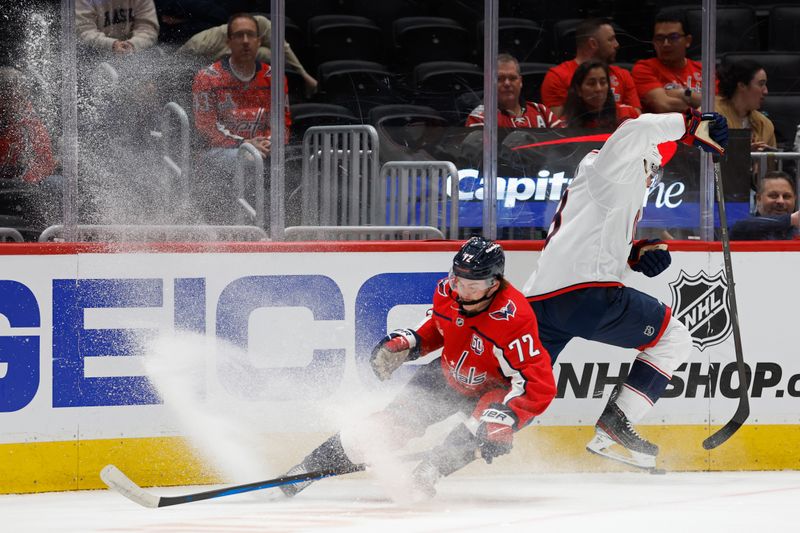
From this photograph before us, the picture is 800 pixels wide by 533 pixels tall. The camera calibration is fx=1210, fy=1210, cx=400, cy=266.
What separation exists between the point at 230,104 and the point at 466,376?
1.46m

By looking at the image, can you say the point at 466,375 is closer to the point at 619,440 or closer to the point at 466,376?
the point at 466,376

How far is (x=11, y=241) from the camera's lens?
4.53 meters

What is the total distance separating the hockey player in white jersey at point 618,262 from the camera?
4.57m

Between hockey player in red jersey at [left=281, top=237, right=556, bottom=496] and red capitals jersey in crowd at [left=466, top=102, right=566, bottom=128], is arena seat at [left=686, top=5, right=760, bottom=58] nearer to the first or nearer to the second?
red capitals jersey in crowd at [left=466, top=102, right=566, bottom=128]

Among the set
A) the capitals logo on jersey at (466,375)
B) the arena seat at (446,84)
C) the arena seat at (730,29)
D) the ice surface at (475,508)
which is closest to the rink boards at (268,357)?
the ice surface at (475,508)

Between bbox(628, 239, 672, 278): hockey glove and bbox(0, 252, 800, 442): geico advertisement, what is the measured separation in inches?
13.5

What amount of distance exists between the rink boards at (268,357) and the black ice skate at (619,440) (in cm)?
25

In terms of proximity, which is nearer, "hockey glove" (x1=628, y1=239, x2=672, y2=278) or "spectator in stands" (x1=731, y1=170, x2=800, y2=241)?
"hockey glove" (x1=628, y1=239, x2=672, y2=278)

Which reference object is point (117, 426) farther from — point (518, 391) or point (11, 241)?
point (518, 391)

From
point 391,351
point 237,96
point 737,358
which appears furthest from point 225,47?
point 737,358

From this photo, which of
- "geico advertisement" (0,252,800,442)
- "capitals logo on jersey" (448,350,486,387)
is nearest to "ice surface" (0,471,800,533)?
"geico advertisement" (0,252,800,442)

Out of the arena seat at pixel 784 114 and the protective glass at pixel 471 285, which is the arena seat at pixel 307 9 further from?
the arena seat at pixel 784 114

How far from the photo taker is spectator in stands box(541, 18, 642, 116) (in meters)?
5.05

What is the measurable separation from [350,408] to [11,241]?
1.45 meters
